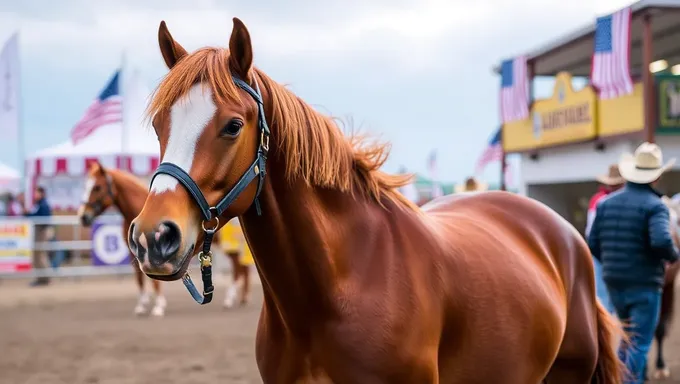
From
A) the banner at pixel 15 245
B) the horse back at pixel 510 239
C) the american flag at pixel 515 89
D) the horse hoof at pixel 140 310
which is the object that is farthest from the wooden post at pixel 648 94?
the banner at pixel 15 245

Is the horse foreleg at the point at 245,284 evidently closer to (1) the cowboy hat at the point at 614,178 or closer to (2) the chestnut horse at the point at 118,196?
(2) the chestnut horse at the point at 118,196

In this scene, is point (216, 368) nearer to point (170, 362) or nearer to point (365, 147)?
point (170, 362)

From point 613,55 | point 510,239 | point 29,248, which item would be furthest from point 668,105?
point 29,248

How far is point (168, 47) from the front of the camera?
223 centimetres

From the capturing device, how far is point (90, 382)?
586 centimetres

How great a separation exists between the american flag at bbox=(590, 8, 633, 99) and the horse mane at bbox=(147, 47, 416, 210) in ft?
33.4

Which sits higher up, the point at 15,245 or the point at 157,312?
the point at 15,245

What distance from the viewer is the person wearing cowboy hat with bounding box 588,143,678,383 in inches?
179

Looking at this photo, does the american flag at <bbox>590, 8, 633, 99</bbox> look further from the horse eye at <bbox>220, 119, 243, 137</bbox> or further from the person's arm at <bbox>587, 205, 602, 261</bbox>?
the horse eye at <bbox>220, 119, 243, 137</bbox>

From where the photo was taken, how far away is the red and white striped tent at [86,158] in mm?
18391

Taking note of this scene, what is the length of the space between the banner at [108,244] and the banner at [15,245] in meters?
1.22

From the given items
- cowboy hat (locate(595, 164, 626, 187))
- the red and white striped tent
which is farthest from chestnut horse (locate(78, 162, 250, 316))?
the red and white striped tent

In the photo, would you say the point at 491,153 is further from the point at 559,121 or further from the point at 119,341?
the point at 119,341

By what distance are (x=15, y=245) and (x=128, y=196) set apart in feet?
20.0
